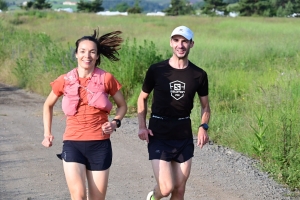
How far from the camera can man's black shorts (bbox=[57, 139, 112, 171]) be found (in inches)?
200

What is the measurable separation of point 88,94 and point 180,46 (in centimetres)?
96

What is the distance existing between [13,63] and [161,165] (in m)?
14.9

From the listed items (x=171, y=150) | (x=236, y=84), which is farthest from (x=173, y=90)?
(x=236, y=84)

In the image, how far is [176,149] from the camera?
18.3 ft

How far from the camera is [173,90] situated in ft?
18.0

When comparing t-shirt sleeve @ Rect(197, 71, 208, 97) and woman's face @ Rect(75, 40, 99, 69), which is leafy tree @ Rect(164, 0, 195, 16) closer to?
t-shirt sleeve @ Rect(197, 71, 208, 97)

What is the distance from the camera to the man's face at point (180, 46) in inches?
216

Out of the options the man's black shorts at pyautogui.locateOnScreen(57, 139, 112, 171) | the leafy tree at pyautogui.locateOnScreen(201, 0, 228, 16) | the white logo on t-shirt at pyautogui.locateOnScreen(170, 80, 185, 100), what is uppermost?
the white logo on t-shirt at pyautogui.locateOnScreen(170, 80, 185, 100)

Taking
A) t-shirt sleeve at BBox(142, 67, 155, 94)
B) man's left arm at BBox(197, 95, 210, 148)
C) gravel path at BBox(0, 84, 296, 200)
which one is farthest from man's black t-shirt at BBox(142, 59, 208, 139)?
gravel path at BBox(0, 84, 296, 200)

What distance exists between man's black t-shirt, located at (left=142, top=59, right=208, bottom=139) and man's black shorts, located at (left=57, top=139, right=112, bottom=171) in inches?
26.4

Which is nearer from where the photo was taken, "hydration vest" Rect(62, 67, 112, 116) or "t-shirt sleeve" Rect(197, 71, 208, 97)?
"hydration vest" Rect(62, 67, 112, 116)

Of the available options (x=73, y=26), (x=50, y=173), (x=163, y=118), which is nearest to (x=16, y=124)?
(x=50, y=173)

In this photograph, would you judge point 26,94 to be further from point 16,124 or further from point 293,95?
point 293,95

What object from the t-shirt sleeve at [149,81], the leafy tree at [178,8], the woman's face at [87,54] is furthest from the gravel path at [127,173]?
the leafy tree at [178,8]
